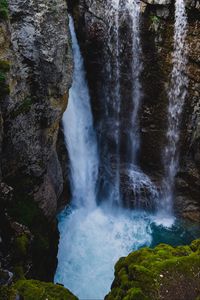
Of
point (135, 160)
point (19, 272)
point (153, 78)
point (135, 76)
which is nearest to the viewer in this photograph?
point (19, 272)

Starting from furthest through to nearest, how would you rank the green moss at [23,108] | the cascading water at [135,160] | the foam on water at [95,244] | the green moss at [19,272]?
the cascading water at [135,160] → the foam on water at [95,244] → the green moss at [23,108] → the green moss at [19,272]

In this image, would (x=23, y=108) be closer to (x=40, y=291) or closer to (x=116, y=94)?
(x=40, y=291)

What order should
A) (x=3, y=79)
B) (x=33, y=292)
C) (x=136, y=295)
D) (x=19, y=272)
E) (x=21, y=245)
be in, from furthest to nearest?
(x=3, y=79)
(x=21, y=245)
(x=19, y=272)
(x=33, y=292)
(x=136, y=295)

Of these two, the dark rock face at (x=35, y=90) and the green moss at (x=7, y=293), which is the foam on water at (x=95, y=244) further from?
the green moss at (x=7, y=293)

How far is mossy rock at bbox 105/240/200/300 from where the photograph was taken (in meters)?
6.50

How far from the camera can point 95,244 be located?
1491cm

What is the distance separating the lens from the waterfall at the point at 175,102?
15206 mm

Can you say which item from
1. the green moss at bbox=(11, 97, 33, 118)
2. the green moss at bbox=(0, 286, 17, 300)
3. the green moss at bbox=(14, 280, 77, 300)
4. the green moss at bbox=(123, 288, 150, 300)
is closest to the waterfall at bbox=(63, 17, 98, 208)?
the green moss at bbox=(11, 97, 33, 118)

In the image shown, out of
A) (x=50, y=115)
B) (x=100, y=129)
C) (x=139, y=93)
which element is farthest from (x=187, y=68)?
(x=50, y=115)

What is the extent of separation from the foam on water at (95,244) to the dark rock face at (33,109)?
126cm

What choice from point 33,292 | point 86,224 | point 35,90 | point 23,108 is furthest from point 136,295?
point 86,224

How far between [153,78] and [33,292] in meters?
11.5

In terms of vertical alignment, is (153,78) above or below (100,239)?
above

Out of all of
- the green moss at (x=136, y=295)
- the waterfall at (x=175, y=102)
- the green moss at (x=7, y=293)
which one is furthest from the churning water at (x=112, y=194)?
the green moss at (x=136, y=295)
